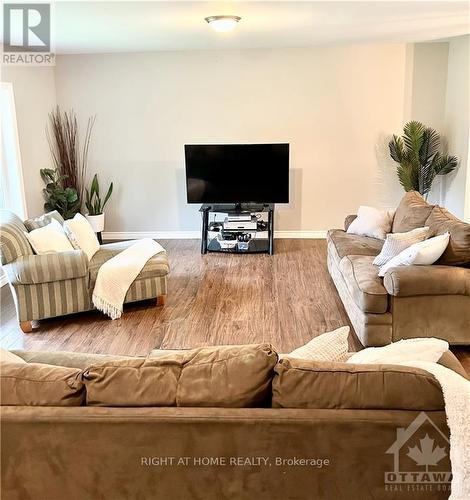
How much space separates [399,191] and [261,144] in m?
1.89

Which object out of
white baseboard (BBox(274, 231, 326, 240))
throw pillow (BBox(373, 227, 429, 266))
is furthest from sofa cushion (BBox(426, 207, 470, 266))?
white baseboard (BBox(274, 231, 326, 240))

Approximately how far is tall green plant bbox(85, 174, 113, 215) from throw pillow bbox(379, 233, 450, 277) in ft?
13.9

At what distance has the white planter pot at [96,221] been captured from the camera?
682 cm

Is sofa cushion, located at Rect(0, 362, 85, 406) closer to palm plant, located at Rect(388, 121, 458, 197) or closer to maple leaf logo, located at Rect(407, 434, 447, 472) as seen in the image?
maple leaf logo, located at Rect(407, 434, 447, 472)

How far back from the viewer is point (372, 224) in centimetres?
516

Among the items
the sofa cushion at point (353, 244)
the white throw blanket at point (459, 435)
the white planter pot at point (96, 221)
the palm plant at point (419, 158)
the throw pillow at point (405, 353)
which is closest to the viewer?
the white throw blanket at point (459, 435)

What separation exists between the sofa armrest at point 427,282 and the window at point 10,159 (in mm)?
4215

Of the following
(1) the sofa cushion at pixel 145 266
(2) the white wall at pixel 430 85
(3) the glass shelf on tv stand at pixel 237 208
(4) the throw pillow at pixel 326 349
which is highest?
(2) the white wall at pixel 430 85

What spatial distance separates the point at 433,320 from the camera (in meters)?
3.71

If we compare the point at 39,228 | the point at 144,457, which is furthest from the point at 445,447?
the point at 39,228

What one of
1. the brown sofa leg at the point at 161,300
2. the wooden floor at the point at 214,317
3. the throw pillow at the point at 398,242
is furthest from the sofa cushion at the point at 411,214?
the brown sofa leg at the point at 161,300

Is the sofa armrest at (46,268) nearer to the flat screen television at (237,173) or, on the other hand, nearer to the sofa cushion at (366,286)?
the sofa cushion at (366,286)

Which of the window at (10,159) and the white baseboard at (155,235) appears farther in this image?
the white baseboard at (155,235)

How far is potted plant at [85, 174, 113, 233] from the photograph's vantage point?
685 cm
